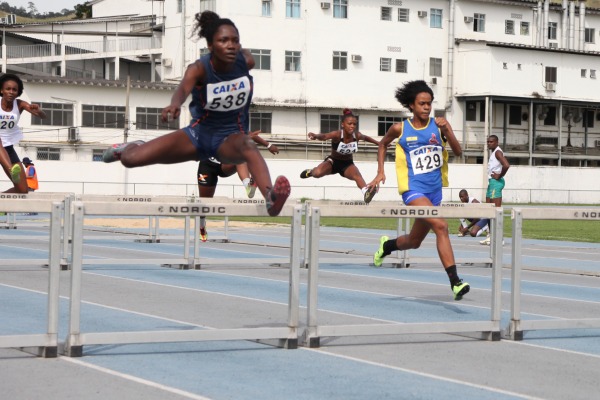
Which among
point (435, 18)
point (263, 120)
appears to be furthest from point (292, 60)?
point (435, 18)

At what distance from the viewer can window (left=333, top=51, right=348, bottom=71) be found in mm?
65375

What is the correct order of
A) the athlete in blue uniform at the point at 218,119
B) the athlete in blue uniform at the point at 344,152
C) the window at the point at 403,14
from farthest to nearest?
the window at the point at 403,14 < the athlete in blue uniform at the point at 344,152 < the athlete in blue uniform at the point at 218,119

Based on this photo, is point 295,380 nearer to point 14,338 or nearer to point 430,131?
point 14,338

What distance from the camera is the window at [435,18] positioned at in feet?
225

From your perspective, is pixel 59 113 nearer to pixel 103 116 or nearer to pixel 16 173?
pixel 103 116

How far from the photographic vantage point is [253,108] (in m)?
63.7

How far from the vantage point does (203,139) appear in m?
8.38

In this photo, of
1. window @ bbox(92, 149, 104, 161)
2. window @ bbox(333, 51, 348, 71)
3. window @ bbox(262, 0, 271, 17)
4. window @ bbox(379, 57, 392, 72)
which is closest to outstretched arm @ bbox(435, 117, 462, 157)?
window @ bbox(92, 149, 104, 161)

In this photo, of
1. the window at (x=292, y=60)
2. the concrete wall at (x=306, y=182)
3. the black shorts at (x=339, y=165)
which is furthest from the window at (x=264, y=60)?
the black shorts at (x=339, y=165)

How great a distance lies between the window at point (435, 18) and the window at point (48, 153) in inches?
996

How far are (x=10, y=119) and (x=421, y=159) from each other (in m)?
6.30

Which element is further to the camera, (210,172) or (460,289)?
(210,172)

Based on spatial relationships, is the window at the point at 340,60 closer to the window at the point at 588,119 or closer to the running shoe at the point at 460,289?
the window at the point at 588,119

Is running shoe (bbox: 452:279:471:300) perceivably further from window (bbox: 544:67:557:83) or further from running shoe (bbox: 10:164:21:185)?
window (bbox: 544:67:557:83)
